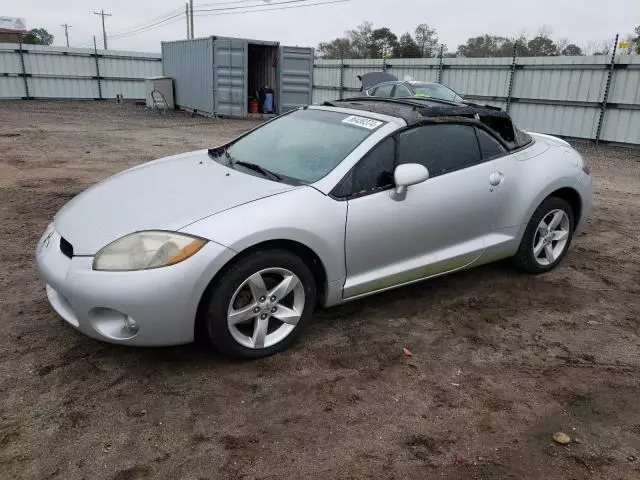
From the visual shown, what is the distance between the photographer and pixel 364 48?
50125mm

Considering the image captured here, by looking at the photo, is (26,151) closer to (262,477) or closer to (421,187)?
(421,187)

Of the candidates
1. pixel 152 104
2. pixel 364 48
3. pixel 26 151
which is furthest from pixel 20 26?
pixel 26 151

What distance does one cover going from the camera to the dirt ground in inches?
96.8

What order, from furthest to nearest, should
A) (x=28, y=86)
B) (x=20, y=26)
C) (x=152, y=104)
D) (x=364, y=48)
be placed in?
→ (x=20, y=26)
(x=364, y=48)
(x=28, y=86)
(x=152, y=104)

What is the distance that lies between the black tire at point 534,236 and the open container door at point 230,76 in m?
14.7

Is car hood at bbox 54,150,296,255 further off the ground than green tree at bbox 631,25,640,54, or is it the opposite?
green tree at bbox 631,25,640,54

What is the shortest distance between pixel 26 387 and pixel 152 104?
70.4ft

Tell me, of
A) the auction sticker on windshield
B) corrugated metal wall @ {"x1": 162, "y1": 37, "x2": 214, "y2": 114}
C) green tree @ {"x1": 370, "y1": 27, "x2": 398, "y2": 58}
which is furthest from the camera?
green tree @ {"x1": 370, "y1": 27, "x2": 398, "y2": 58}

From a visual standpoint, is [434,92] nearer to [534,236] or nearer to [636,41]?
[534,236]

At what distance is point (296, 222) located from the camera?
10.2 ft

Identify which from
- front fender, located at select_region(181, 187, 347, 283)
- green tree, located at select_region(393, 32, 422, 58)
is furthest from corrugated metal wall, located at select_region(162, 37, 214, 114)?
green tree, located at select_region(393, 32, 422, 58)

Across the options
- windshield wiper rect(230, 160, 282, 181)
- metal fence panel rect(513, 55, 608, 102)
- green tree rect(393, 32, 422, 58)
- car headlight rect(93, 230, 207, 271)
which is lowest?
car headlight rect(93, 230, 207, 271)

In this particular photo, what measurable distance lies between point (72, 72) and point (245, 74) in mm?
12189

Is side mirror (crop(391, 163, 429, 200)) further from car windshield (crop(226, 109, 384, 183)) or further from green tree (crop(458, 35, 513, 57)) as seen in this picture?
green tree (crop(458, 35, 513, 57))
